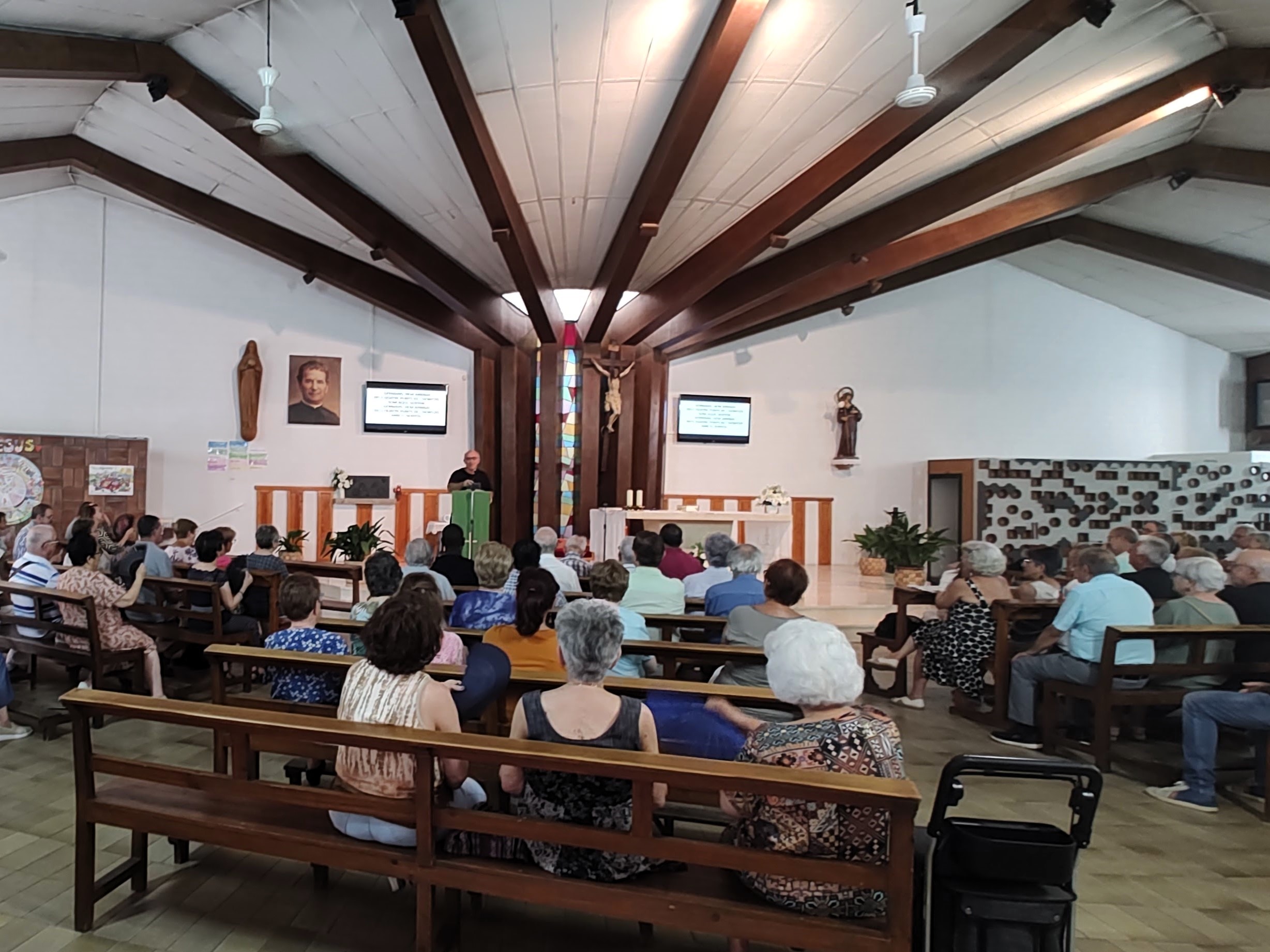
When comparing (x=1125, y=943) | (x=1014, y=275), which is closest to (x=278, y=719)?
(x=1125, y=943)

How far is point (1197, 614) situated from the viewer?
3600mm

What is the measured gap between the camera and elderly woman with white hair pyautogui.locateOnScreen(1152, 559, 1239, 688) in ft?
11.8

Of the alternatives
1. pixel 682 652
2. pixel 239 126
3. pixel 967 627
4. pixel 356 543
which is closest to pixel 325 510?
pixel 356 543

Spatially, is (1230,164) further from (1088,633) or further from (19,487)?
(19,487)

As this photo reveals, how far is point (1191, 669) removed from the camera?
11.5 ft

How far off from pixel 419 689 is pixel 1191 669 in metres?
3.41

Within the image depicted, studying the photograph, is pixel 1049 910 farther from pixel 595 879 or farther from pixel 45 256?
pixel 45 256

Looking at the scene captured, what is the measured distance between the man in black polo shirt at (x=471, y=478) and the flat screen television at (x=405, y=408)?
110 centimetres

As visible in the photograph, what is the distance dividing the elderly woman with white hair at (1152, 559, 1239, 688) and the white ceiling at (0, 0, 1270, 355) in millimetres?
3023

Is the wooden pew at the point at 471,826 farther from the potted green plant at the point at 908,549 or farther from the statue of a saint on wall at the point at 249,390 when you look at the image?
the statue of a saint on wall at the point at 249,390

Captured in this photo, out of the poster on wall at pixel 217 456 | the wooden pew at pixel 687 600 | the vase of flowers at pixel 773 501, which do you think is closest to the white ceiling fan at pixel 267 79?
the wooden pew at pixel 687 600

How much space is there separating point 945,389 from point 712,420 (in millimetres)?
3066

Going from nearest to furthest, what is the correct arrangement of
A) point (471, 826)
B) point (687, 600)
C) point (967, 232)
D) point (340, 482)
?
point (471, 826), point (687, 600), point (967, 232), point (340, 482)

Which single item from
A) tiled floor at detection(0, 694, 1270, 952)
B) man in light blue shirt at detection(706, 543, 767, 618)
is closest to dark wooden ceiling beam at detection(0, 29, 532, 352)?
tiled floor at detection(0, 694, 1270, 952)
